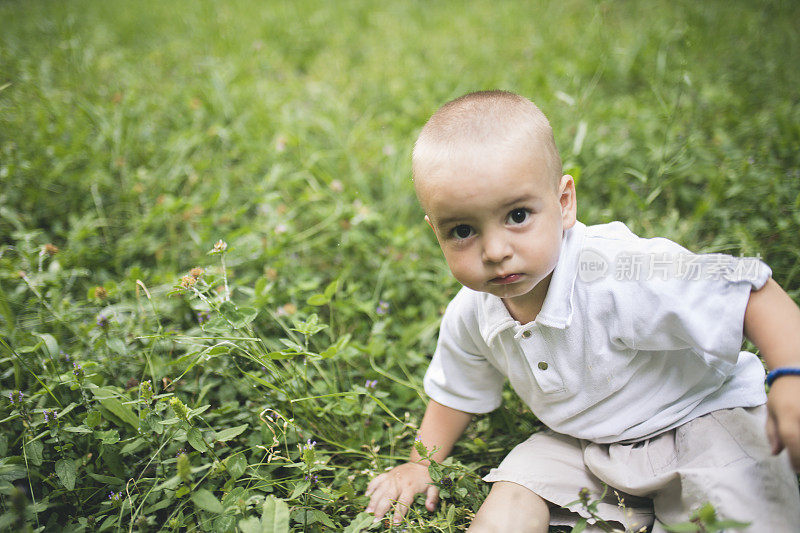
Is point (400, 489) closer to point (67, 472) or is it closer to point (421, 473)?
point (421, 473)

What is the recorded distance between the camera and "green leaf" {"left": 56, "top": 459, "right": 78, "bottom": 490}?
1420 millimetres

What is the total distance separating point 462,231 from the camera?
4.18 ft

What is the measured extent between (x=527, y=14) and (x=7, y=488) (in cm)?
479

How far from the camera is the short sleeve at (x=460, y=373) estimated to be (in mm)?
1606

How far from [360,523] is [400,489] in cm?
20

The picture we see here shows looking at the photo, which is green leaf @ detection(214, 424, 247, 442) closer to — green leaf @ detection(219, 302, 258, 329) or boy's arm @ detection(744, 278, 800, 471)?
green leaf @ detection(219, 302, 258, 329)

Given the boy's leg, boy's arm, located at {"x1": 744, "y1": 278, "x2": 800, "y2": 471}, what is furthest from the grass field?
boy's arm, located at {"x1": 744, "y1": 278, "x2": 800, "y2": 471}

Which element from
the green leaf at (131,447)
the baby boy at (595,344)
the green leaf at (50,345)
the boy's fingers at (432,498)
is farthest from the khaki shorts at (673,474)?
the green leaf at (50,345)

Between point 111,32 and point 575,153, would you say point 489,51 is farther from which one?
point 111,32

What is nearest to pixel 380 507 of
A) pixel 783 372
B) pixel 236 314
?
pixel 236 314

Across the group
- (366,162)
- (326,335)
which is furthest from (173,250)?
(366,162)

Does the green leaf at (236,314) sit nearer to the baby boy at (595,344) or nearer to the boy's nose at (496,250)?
the baby boy at (595,344)

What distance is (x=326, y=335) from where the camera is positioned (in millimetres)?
2104

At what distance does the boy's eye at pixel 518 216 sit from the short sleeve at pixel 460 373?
1.31 feet
